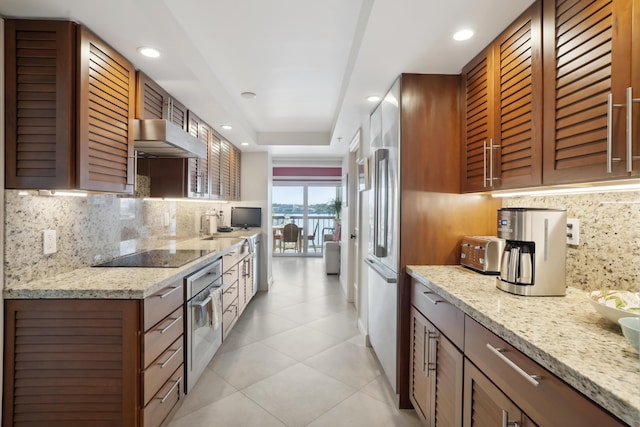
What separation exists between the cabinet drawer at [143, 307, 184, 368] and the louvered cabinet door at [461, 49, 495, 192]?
1924 mm

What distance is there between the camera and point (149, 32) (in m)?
1.71

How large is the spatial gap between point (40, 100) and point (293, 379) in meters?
2.29

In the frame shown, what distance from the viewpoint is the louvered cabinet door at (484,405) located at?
1.04 metres

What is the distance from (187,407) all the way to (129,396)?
2.28ft

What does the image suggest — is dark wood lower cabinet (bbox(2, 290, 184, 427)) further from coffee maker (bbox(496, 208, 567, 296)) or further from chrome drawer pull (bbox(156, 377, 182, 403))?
coffee maker (bbox(496, 208, 567, 296))

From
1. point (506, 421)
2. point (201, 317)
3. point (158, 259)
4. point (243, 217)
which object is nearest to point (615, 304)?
point (506, 421)

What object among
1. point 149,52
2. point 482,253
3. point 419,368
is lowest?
point 419,368

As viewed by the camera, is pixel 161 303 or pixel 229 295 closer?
pixel 161 303

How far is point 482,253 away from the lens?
1.92 meters

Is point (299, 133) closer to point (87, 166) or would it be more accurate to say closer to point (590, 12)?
point (87, 166)

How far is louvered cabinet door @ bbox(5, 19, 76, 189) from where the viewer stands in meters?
1.59

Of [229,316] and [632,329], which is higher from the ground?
[632,329]

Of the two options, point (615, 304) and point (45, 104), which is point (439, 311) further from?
point (45, 104)

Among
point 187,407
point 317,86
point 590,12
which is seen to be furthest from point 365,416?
point 317,86
